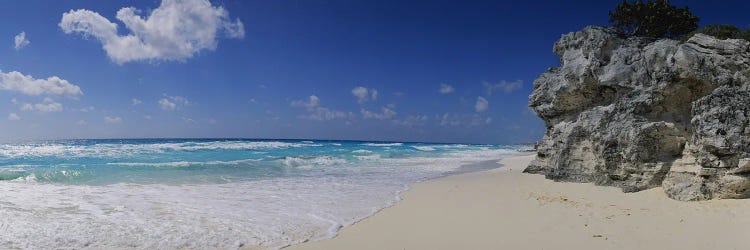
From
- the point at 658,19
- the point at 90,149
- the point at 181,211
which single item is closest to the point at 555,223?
the point at 181,211

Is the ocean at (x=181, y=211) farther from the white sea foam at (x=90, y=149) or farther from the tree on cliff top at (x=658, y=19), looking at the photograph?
the white sea foam at (x=90, y=149)

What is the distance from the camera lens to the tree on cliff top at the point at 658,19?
56.9ft

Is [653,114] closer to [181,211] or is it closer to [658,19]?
[658,19]

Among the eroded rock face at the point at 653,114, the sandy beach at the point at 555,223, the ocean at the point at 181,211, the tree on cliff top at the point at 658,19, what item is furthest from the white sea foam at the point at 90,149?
the tree on cliff top at the point at 658,19

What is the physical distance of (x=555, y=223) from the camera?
7.69 m

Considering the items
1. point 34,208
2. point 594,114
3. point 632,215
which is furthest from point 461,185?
point 34,208

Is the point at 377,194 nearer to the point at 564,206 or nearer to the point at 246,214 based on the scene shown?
the point at 246,214

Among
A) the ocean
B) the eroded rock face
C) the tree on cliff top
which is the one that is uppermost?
the tree on cliff top

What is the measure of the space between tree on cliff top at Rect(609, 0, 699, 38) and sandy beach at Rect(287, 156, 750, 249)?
33.7 feet

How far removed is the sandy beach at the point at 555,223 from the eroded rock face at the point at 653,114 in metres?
0.70

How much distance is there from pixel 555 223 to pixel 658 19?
47.7ft

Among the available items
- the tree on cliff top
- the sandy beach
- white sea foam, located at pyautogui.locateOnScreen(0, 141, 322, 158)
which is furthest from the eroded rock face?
white sea foam, located at pyautogui.locateOnScreen(0, 141, 322, 158)

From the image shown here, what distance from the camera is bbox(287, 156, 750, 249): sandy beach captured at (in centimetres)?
647

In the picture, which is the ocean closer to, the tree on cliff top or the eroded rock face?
the eroded rock face
